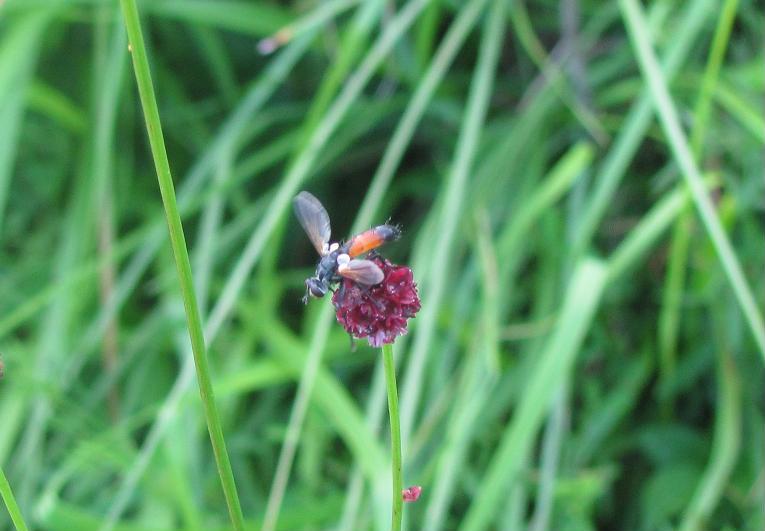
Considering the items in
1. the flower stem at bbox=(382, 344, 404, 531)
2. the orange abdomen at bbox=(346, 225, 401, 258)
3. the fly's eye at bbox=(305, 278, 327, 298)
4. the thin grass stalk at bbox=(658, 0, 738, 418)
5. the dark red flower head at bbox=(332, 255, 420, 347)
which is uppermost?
the thin grass stalk at bbox=(658, 0, 738, 418)

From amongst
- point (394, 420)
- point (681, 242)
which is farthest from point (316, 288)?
point (681, 242)

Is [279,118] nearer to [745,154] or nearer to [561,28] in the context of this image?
[561,28]

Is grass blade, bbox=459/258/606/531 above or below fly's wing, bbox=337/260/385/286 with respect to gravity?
above

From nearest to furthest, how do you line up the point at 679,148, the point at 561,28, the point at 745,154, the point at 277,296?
the point at 679,148, the point at 745,154, the point at 277,296, the point at 561,28

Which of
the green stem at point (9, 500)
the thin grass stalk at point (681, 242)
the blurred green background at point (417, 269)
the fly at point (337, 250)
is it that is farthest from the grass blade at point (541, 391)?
the green stem at point (9, 500)

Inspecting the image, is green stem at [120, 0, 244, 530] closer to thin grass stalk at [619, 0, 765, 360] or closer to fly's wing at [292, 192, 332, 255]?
fly's wing at [292, 192, 332, 255]

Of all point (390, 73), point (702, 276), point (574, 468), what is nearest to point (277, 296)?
point (390, 73)

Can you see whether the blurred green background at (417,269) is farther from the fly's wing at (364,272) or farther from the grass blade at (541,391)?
the fly's wing at (364,272)

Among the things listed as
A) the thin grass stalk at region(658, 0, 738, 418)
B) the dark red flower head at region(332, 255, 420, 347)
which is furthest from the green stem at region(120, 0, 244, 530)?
the thin grass stalk at region(658, 0, 738, 418)

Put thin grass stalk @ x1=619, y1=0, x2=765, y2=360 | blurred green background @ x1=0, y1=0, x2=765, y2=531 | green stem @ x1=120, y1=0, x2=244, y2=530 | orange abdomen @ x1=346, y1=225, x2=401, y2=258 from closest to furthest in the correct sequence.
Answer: green stem @ x1=120, y1=0, x2=244, y2=530 < orange abdomen @ x1=346, y1=225, x2=401, y2=258 < thin grass stalk @ x1=619, y1=0, x2=765, y2=360 < blurred green background @ x1=0, y1=0, x2=765, y2=531
